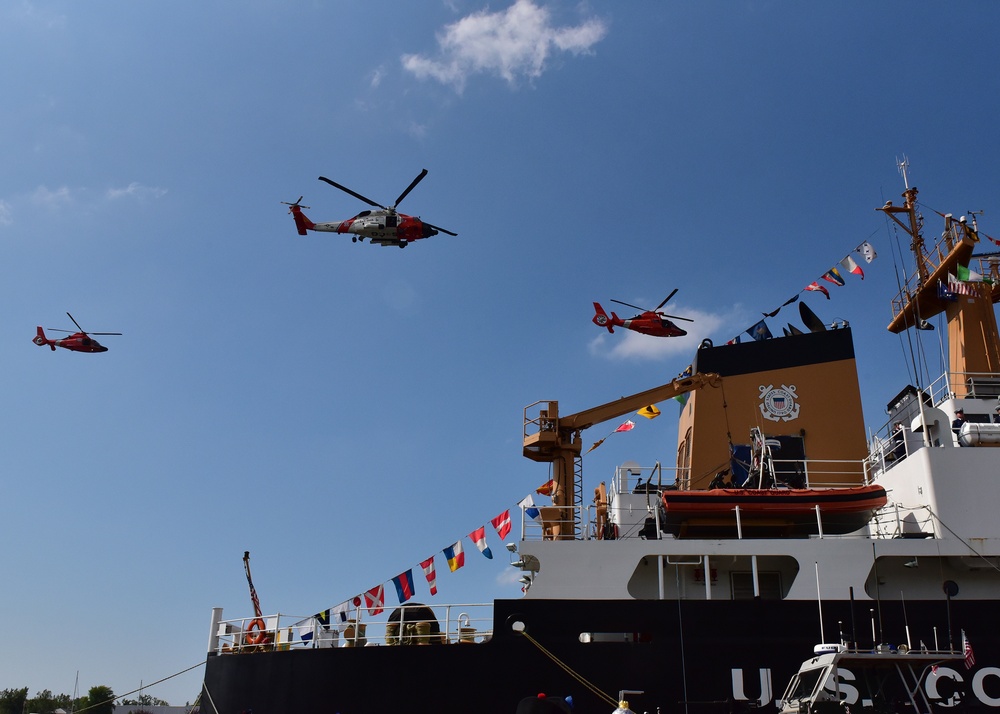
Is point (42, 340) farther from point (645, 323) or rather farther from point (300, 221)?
point (645, 323)

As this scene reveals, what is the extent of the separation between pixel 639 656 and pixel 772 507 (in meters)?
3.44

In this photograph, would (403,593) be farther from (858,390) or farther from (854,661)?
(858,390)

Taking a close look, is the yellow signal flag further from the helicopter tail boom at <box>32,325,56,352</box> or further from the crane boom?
the helicopter tail boom at <box>32,325,56,352</box>

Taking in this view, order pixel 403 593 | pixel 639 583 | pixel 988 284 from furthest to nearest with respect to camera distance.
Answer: pixel 988 284, pixel 403 593, pixel 639 583

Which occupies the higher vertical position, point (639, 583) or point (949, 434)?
point (949, 434)

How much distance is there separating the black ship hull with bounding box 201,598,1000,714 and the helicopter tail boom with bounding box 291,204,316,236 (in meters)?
15.6

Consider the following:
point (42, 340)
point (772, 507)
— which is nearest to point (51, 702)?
point (42, 340)

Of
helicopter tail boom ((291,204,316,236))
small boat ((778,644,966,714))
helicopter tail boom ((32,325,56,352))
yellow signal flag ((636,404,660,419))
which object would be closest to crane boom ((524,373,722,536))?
yellow signal flag ((636,404,660,419))

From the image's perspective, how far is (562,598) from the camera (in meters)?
13.5

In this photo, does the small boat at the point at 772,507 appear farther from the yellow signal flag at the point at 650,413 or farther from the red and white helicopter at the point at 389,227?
the red and white helicopter at the point at 389,227

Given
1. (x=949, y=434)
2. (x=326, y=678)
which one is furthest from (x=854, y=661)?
(x=326, y=678)

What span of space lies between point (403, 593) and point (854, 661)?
29.6 ft

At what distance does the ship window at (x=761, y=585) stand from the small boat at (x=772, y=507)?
2.82ft

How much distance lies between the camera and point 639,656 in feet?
42.1
